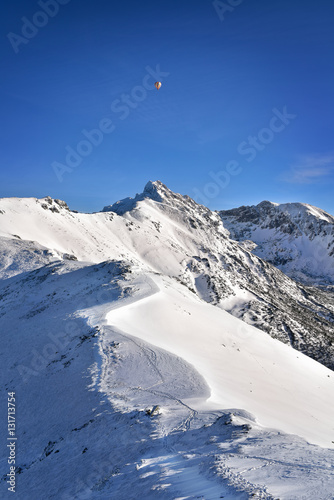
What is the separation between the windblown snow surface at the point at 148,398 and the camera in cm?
936

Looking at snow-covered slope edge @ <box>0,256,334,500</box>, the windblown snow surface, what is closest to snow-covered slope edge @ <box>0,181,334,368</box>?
the windblown snow surface

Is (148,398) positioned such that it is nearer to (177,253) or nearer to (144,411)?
(144,411)

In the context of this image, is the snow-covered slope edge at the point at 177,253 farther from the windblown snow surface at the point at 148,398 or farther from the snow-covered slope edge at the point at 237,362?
the snow-covered slope edge at the point at 237,362

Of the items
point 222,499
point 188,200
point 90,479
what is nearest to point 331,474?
point 222,499

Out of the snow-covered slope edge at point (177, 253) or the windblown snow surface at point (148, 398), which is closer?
the windblown snow surface at point (148, 398)

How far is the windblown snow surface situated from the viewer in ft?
30.7

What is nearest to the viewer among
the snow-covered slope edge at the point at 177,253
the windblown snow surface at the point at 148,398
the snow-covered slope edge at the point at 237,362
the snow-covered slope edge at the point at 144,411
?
the snow-covered slope edge at the point at 144,411

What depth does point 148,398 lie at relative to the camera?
48.5 feet

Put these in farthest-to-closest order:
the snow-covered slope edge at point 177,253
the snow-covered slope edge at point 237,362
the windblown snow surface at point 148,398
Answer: the snow-covered slope edge at point 177,253, the snow-covered slope edge at point 237,362, the windblown snow surface at point 148,398

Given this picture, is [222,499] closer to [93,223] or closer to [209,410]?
[209,410]

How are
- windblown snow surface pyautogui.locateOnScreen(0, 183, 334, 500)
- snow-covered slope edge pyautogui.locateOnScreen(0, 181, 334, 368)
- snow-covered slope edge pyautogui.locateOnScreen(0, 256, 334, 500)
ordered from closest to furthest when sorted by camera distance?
1. snow-covered slope edge pyautogui.locateOnScreen(0, 256, 334, 500)
2. windblown snow surface pyautogui.locateOnScreen(0, 183, 334, 500)
3. snow-covered slope edge pyautogui.locateOnScreen(0, 181, 334, 368)

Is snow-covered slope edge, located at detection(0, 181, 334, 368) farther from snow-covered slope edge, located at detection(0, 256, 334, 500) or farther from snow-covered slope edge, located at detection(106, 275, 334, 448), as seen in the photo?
snow-covered slope edge, located at detection(106, 275, 334, 448)

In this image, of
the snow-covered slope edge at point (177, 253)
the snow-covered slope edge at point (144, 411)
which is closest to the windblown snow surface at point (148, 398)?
the snow-covered slope edge at point (144, 411)

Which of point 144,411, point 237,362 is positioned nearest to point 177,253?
point 237,362
